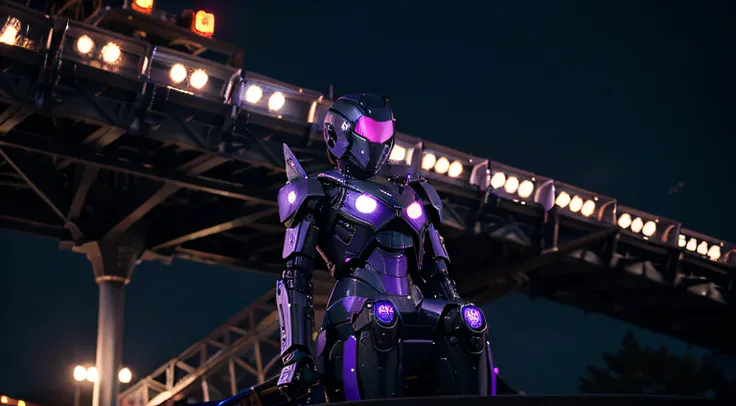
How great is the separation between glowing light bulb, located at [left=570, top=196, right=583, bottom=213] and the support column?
7.47 metres

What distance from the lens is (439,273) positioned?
6.47m

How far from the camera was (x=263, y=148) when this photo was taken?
1323 centimetres

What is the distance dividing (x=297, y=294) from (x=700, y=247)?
571 inches

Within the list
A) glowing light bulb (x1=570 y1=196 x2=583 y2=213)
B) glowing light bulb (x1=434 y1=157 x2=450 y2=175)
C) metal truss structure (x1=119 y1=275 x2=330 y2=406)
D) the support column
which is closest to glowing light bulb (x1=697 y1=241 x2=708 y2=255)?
glowing light bulb (x1=570 y1=196 x2=583 y2=213)

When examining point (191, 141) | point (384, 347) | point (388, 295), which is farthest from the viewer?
point (191, 141)

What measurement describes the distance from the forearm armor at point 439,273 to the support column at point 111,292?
341 inches

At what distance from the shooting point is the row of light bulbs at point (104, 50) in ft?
38.0

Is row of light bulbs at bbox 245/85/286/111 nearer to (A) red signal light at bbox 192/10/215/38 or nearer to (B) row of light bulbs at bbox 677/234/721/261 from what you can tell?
(A) red signal light at bbox 192/10/215/38

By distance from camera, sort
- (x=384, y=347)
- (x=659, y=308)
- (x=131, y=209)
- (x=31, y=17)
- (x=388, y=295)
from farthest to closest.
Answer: (x=659, y=308), (x=131, y=209), (x=31, y=17), (x=388, y=295), (x=384, y=347)

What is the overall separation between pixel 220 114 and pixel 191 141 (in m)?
0.56

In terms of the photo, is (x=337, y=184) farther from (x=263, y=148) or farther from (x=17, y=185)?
(x=17, y=185)

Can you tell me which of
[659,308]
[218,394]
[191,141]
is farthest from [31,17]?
[659,308]

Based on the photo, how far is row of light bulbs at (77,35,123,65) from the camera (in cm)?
1159

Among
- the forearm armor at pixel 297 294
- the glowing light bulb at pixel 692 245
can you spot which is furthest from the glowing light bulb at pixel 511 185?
the forearm armor at pixel 297 294
